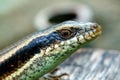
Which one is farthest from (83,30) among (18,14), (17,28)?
(18,14)

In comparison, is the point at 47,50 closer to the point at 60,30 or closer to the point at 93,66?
the point at 60,30

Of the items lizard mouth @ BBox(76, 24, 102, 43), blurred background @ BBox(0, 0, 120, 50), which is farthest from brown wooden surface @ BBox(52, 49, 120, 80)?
blurred background @ BBox(0, 0, 120, 50)

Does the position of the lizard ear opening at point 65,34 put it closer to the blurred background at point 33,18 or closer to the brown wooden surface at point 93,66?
the brown wooden surface at point 93,66

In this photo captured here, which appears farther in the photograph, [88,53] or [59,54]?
[88,53]

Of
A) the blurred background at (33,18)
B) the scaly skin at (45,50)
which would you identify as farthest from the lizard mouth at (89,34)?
the blurred background at (33,18)

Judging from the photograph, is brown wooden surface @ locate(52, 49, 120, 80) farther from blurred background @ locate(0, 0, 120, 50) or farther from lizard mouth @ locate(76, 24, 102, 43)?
blurred background @ locate(0, 0, 120, 50)
